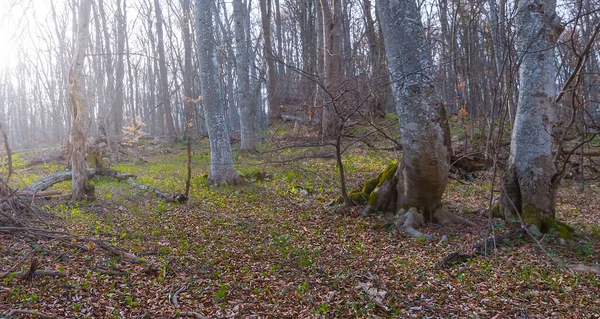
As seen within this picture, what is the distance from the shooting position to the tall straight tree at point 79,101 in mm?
7977

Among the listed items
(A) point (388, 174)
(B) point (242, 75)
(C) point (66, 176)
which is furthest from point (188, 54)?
(A) point (388, 174)

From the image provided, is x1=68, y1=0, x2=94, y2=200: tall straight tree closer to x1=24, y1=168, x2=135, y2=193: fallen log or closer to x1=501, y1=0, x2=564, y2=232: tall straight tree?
x1=24, y1=168, x2=135, y2=193: fallen log

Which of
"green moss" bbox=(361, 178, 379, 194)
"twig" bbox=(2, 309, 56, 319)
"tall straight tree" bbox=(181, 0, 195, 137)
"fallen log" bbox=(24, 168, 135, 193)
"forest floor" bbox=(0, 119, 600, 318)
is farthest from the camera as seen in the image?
"tall straight tree" bbox=(181, 0, 195, 137)

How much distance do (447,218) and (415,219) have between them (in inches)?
23.7

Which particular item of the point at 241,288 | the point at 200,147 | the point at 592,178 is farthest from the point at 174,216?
the point at 200,147

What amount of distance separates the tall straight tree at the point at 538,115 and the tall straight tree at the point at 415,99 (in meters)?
1.15

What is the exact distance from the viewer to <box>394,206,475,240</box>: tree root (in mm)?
6570

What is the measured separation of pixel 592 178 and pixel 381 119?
27.5 feet

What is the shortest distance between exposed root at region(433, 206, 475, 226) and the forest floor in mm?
153

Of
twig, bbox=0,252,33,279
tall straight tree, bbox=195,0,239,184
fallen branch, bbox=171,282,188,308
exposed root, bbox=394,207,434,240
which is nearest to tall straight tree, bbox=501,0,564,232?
exposed root, bbox=394,207,434,240

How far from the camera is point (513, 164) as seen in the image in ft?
20.5

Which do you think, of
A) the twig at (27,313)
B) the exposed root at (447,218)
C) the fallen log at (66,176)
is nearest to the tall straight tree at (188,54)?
the fallen log at (66,176)

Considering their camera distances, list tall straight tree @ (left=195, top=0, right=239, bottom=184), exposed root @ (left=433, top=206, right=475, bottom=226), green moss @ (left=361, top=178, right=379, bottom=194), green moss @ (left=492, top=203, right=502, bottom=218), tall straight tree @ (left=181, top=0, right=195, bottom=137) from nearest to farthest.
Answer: green moss @ (left=492, top=203, right=502, bottom=218) → exposed root @ (left=433, top=206, right=475, bottom=226) → green moss @ (left=361, top=178, right=379, bottom=194) → tall straight tree @ (left=195, top=0, right=239, bottom=184) → tall straight tree @ (left=181, top=0, right=195, bottom=137)

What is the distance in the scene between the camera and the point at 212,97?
404 inches
